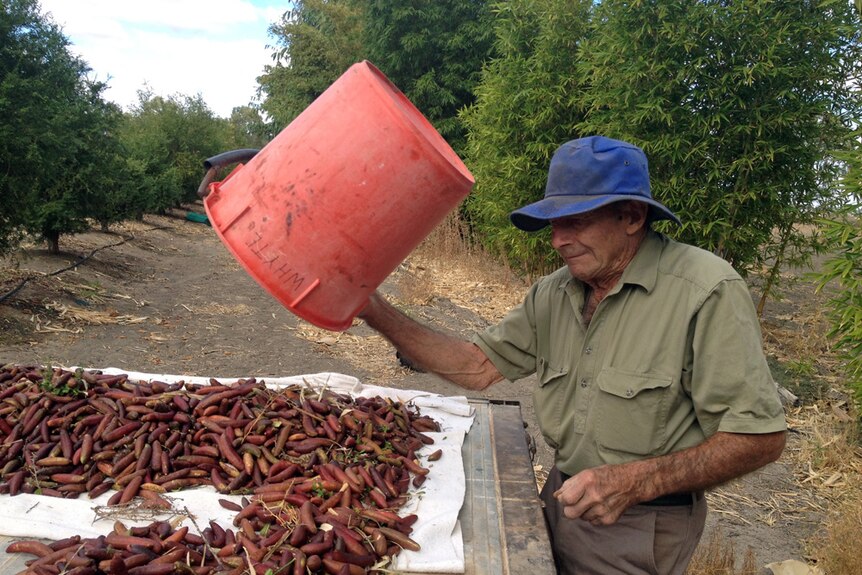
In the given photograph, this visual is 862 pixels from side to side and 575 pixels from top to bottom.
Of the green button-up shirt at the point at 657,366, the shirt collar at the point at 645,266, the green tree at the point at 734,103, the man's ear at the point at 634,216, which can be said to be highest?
the green tree at the point at 734,103

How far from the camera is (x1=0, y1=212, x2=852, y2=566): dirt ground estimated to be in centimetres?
527

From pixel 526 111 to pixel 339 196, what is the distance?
32.8 ft

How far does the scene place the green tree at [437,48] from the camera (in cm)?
1677

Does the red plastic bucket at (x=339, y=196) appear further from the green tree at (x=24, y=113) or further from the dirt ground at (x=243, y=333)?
the green tree at (x=24, y=113)

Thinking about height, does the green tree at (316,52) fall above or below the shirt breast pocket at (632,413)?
above

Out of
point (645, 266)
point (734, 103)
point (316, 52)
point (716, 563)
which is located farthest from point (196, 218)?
point (645, 266)

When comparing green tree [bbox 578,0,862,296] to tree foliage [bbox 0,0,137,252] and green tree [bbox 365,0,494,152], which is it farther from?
green tree [bbox 365,0,494,152]

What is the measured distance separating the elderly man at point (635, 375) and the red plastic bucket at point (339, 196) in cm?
58

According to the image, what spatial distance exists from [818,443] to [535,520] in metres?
4.86

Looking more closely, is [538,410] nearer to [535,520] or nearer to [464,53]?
[535,520]

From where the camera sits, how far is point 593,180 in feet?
7.65

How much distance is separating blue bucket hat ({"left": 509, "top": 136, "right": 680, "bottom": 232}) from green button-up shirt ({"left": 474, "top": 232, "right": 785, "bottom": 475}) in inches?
10.0

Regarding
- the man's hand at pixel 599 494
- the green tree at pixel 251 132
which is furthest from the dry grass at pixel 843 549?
the green tree at pixel 251 132

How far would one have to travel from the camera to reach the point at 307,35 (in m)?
22.0
